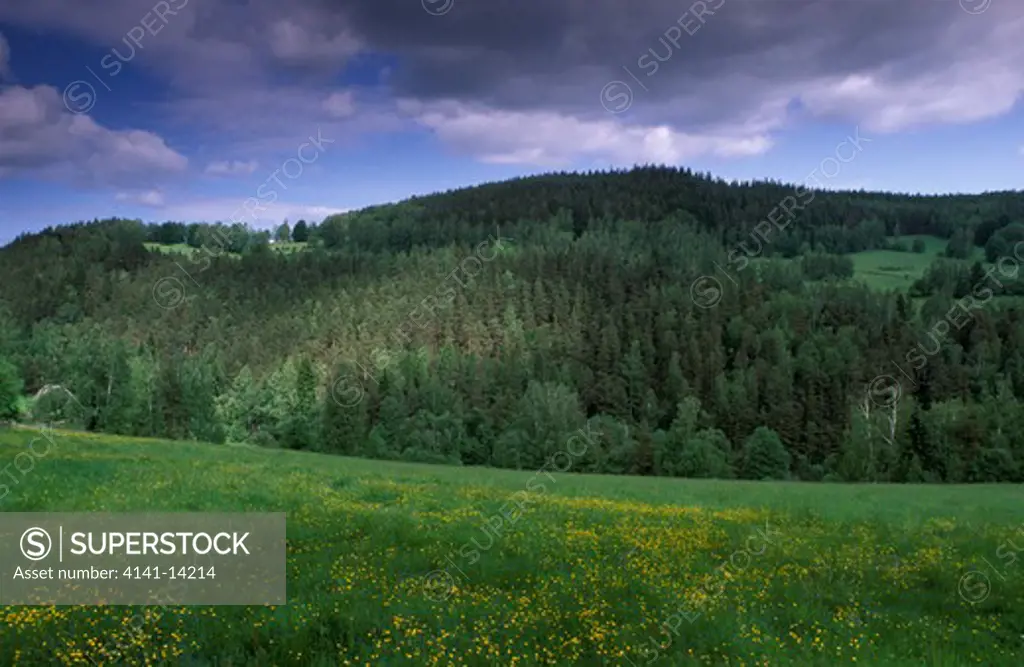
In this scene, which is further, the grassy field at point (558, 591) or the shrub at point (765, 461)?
the shrub at point (765, 461)

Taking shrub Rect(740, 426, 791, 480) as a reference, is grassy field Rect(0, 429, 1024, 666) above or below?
above

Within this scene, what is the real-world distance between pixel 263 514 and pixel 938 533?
53.0 ft

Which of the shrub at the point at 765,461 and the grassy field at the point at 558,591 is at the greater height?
the grassy field at the point at 558,591

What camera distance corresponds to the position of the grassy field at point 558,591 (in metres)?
8.52

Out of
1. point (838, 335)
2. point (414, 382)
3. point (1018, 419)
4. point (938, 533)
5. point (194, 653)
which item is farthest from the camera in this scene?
point (838, 335)

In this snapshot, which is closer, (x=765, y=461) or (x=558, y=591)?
(x=558, y=591)

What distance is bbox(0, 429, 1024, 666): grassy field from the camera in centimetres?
852

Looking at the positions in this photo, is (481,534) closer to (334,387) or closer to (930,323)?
(334,387)

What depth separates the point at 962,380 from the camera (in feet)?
503

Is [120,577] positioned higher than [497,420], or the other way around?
[120,577]

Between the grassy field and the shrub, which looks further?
the shrub

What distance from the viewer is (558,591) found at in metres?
10.7

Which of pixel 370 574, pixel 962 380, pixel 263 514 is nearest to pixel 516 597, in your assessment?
pixel 370 574

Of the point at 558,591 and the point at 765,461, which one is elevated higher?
the point at 558,591
